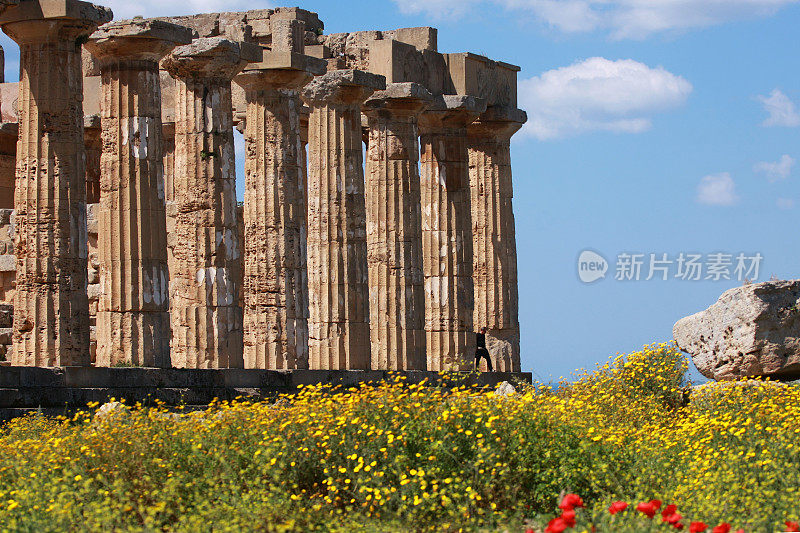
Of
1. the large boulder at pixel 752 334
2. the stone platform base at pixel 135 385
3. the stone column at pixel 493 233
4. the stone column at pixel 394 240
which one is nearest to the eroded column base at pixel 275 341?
the stone platform base at pixel 135 385

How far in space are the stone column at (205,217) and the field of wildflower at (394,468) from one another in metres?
8.46

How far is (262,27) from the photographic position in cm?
2956

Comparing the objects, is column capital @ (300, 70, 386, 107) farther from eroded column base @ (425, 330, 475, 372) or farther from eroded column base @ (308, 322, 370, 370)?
eroded column base @ (425, 330, 475, 372)

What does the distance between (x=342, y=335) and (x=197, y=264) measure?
406 cm

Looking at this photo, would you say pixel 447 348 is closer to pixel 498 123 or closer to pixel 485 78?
pixel 498 123

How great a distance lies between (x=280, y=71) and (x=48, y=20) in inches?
218

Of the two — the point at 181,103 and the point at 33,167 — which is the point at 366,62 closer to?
the point at 181,103

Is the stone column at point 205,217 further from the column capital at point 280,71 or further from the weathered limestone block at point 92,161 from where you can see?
the weathered limestone block at point 92,161

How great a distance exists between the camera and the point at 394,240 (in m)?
30.4

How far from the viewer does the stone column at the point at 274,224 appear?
87.4 ft

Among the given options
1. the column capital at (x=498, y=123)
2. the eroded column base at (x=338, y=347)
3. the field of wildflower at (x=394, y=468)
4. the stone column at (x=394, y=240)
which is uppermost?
the column capital at (x=498, y=123)

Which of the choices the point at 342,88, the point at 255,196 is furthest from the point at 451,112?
the point at 255,196

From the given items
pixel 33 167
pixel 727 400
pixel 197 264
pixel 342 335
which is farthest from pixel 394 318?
pixel 727 400

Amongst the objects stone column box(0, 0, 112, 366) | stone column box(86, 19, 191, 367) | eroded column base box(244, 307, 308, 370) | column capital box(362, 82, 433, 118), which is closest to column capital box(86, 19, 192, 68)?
stone column box(86, 19, 191, 367)
